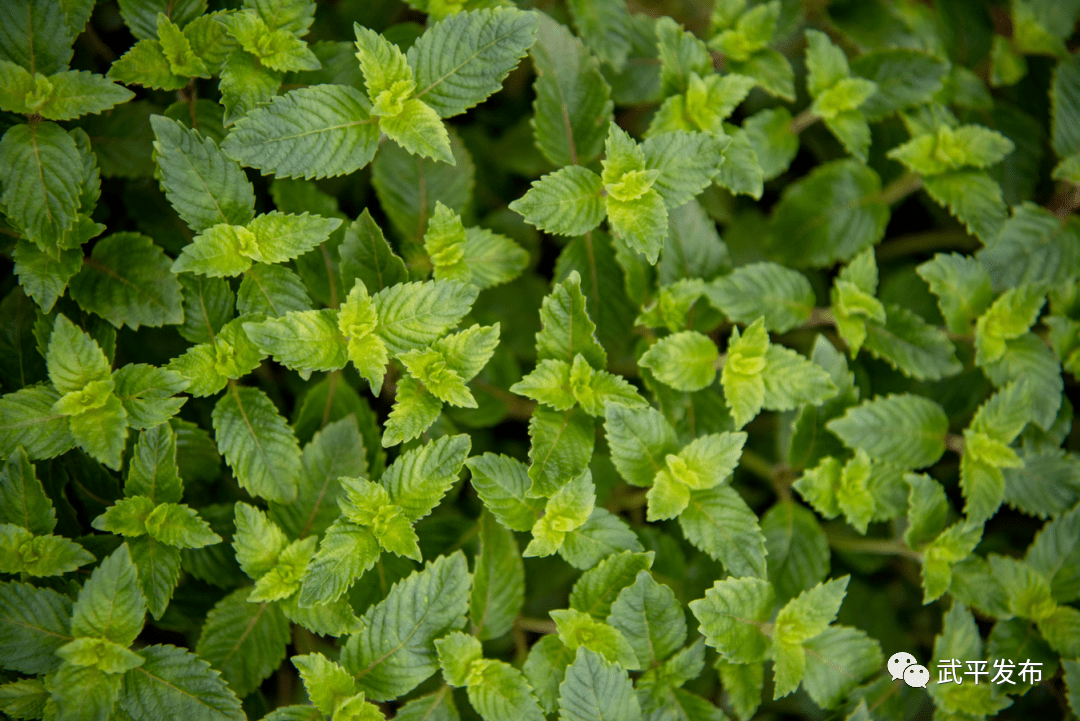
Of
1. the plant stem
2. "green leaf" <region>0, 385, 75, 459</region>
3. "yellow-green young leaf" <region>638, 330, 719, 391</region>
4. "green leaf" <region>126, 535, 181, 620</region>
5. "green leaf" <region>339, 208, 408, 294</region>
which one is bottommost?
"green leaf" <region>126, 535, 181, 620</region>

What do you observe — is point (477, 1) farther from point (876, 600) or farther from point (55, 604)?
point (876, 600)

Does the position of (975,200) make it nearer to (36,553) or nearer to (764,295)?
(764,295)

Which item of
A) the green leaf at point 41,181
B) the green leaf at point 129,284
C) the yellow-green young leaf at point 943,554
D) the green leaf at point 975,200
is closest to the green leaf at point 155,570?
the green leaf at point 129,284

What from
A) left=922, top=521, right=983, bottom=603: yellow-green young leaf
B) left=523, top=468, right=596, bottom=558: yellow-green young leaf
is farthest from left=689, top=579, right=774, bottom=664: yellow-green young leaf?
left=922, top=521, right=983, bottom=603: yellow-green young leaf

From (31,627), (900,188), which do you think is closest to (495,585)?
(31,627)

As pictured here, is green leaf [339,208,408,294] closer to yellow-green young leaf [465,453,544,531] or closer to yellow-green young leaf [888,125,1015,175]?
yellow-green young leaf [465,453,544,531]

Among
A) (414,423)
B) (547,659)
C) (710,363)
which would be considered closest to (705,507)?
(710,363)

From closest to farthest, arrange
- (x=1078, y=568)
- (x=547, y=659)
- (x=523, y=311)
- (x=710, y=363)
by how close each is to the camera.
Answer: (x=547, y=659), (x=710, y=363), (x=1078, y=568), (x=523, y=311)
